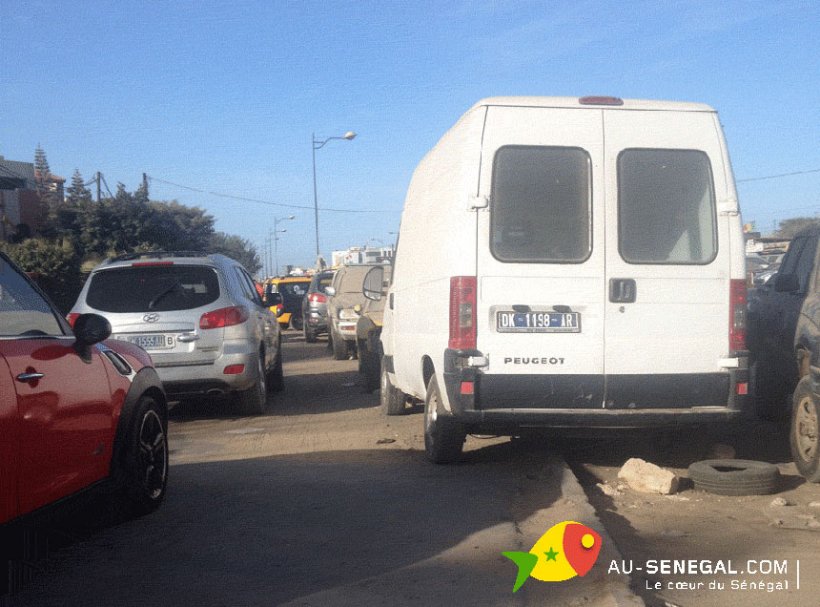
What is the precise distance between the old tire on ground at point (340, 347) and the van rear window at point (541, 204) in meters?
12.2

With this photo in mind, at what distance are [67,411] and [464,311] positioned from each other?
289cm

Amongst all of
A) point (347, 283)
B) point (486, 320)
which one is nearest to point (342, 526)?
point (486, 320)

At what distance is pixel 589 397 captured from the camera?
22.2 feet

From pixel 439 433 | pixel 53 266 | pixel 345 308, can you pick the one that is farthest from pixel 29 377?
pixel 53 266

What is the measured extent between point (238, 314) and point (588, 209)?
5023mm

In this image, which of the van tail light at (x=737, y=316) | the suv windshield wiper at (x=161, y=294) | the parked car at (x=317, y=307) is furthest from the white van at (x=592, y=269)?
the parked car at (x=317, y=307)

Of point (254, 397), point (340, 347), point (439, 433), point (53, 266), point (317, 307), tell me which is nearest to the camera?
point (439, 433)

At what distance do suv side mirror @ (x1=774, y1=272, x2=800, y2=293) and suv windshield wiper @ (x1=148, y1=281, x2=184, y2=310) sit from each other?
6.11 metres

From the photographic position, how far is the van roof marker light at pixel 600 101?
22.9ft

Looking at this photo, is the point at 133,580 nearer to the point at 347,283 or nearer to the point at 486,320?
the point at 486,320

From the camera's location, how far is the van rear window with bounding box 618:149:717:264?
689 cm

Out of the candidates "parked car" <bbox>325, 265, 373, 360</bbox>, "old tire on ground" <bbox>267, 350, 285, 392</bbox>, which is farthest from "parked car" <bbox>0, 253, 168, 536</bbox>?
"parked car" <bbox>325, 265, 373, 360</bbox>

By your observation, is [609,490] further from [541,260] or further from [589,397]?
[541,260]

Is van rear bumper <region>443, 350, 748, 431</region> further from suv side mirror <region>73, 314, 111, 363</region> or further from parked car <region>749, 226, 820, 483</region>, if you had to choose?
suv side mirror <region>73, 314, 111, 363</region>
